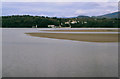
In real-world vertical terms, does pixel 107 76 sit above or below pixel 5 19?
below

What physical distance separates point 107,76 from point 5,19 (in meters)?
49.7

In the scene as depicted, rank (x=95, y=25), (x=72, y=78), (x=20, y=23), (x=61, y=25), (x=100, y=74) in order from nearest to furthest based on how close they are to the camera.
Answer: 1. (x=72, y=78)
2. (x=100, y=74)
3. (x=95, y=25)
4. (x=20, y=23)
5. (x=61, y=25)

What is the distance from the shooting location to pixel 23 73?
4090 mm

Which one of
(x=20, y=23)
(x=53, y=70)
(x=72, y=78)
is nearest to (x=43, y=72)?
(x=53, y=70)

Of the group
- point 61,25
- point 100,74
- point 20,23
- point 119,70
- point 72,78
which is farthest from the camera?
point 61,25

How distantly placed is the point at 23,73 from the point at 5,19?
48.7m

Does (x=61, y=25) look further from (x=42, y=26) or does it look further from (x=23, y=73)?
(x=23, y=73)

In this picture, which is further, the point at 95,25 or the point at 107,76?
the point at 95,25

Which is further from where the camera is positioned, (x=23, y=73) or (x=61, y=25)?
(x=61, y=25)

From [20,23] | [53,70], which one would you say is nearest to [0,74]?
[53,70]

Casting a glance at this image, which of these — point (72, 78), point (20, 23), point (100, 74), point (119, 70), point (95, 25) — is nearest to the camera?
point (72, 78)

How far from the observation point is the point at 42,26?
178 ft

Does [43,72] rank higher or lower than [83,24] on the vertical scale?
lower

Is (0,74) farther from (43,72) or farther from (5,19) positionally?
(5,19)
